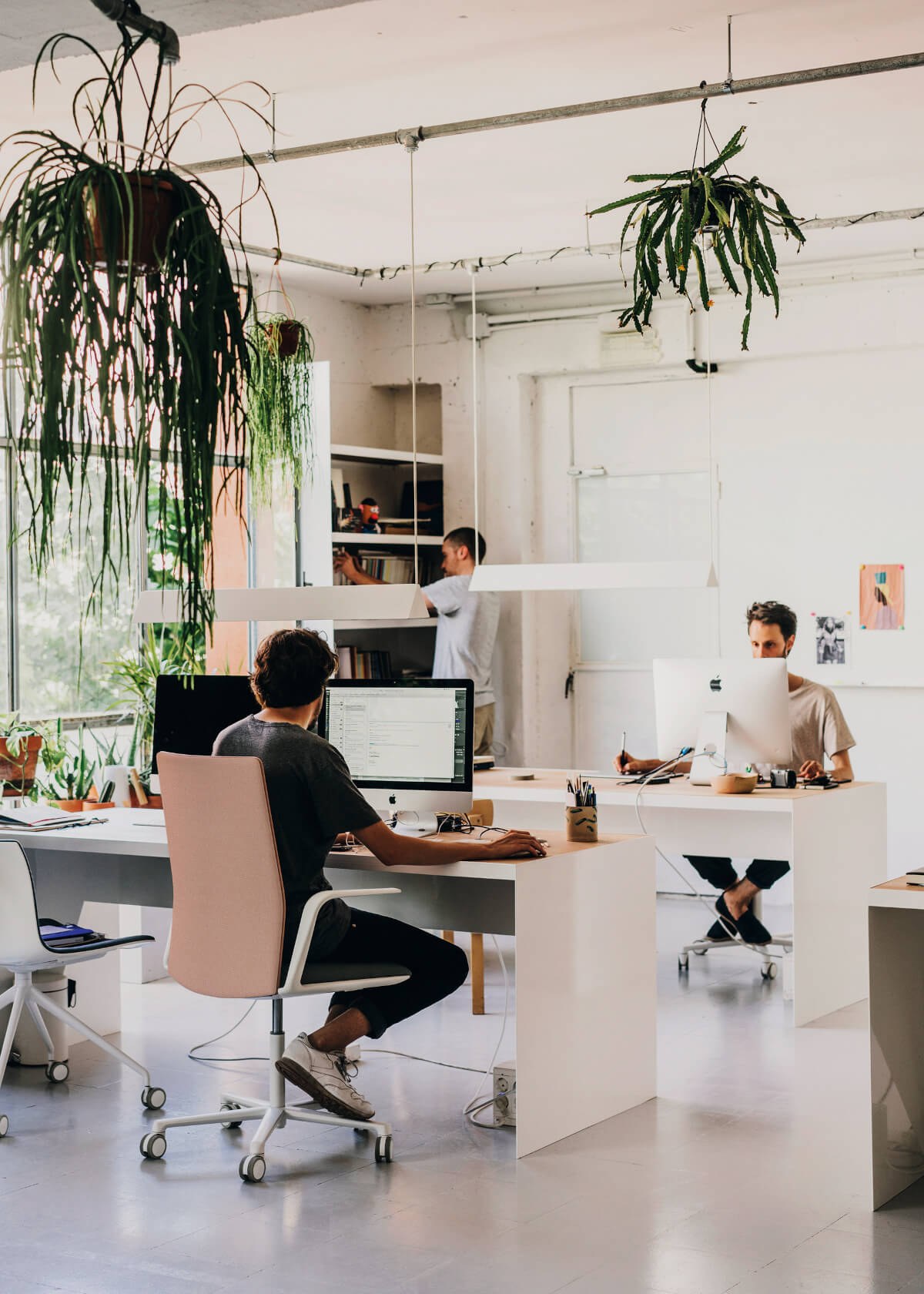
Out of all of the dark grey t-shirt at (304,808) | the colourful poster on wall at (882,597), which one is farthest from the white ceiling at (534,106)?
the dark grey t-shirt at (304,808)

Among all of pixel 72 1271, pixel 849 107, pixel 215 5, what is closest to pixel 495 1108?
pixel 72 1271

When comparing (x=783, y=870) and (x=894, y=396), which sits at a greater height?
(x=894, y=396)

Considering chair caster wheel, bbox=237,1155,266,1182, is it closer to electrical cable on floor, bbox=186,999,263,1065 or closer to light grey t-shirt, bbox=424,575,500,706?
electrical cable on floor, bbox=186,999,263,1065

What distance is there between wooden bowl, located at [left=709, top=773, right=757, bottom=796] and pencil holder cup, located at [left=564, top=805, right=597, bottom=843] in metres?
1.23

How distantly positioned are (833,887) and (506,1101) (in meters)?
1.89

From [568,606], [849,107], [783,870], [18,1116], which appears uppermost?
[849,107]

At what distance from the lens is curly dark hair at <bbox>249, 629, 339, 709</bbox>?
4027 mm

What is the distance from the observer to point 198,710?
497 centimetres

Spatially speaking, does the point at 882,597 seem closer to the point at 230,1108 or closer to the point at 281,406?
the point at 281,406

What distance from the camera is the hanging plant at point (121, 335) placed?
1900 mm

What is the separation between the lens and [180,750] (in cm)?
498

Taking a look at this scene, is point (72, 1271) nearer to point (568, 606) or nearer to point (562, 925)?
point (562, 925)

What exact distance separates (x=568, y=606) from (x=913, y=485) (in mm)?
2026

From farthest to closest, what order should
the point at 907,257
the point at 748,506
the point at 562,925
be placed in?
the point at 748,506 → the point at 907,257 → the point at 562,925
